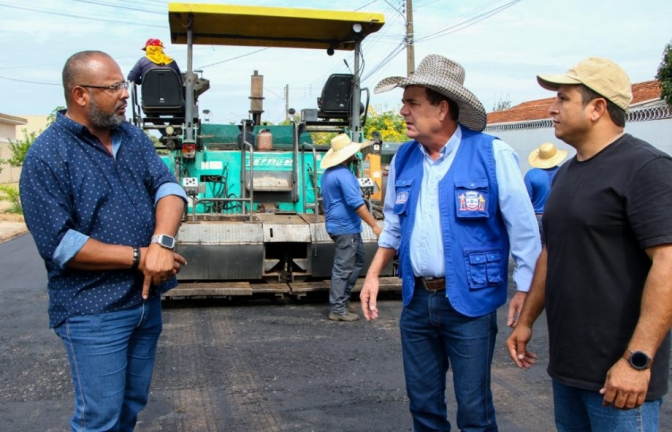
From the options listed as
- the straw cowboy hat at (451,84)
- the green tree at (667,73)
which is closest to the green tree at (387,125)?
the green tree at (667,73)

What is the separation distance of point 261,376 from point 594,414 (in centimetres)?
324

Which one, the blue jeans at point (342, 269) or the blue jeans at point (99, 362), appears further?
the blue jeans at point (342, 269)

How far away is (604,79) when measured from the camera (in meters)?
2.59

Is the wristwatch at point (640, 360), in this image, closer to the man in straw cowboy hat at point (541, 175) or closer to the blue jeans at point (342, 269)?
the blue jeans at point (342, 269)

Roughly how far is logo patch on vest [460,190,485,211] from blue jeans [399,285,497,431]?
0.40 m

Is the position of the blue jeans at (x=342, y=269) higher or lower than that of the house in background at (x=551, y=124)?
lower

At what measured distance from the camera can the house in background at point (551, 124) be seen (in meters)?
15.1

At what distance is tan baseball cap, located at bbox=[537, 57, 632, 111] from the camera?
102 inches

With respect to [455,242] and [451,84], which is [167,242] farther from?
[451,84]

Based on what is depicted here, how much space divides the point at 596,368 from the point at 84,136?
223 cm

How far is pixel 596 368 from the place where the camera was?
2504 millimetres

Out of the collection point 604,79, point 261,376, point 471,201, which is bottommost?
point 261,376

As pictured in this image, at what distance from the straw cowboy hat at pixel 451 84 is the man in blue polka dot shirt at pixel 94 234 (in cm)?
131

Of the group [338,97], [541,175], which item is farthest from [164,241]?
[338,97]
